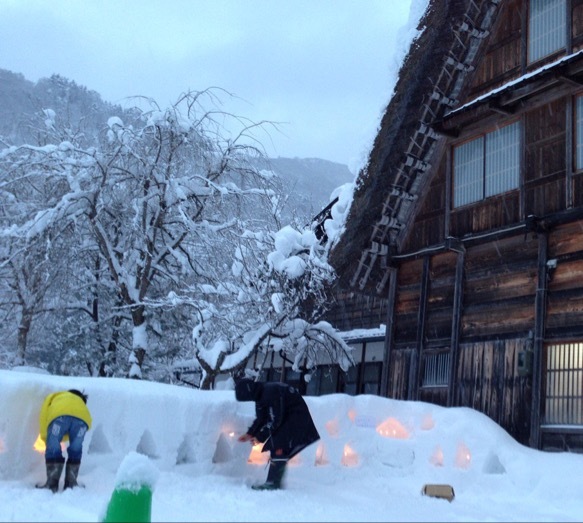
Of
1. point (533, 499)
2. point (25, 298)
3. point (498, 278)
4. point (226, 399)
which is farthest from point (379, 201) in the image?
point (25, 298)

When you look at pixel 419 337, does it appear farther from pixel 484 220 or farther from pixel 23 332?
pixel 23 332

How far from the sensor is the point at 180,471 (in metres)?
8.00

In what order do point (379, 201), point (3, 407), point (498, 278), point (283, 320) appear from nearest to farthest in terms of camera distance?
point (3, 407) < point (498, 278) < point (379, 201) < point (283, 320)

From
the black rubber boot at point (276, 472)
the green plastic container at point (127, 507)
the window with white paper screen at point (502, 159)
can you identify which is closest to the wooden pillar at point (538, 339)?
the window with white paper screen at point (502, 159)

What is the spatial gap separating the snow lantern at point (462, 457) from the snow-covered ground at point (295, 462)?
0.04 feet

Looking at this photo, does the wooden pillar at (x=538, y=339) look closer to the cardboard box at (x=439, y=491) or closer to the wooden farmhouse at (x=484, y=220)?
the wooden farmhouse at (x=484, y=220)

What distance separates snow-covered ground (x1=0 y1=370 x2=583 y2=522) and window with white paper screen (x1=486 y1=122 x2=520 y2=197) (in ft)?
11.9

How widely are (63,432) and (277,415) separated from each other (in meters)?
2.34

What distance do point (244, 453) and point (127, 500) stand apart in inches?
165

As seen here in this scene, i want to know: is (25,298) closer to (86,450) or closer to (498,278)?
(86,450)

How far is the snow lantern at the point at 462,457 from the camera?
9.00m

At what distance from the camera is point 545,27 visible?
10906 millimetres

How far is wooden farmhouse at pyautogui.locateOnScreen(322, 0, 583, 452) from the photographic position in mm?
9750

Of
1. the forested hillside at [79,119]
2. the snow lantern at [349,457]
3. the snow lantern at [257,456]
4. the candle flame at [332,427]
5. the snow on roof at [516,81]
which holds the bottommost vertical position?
the snow lantern at [257,456]
